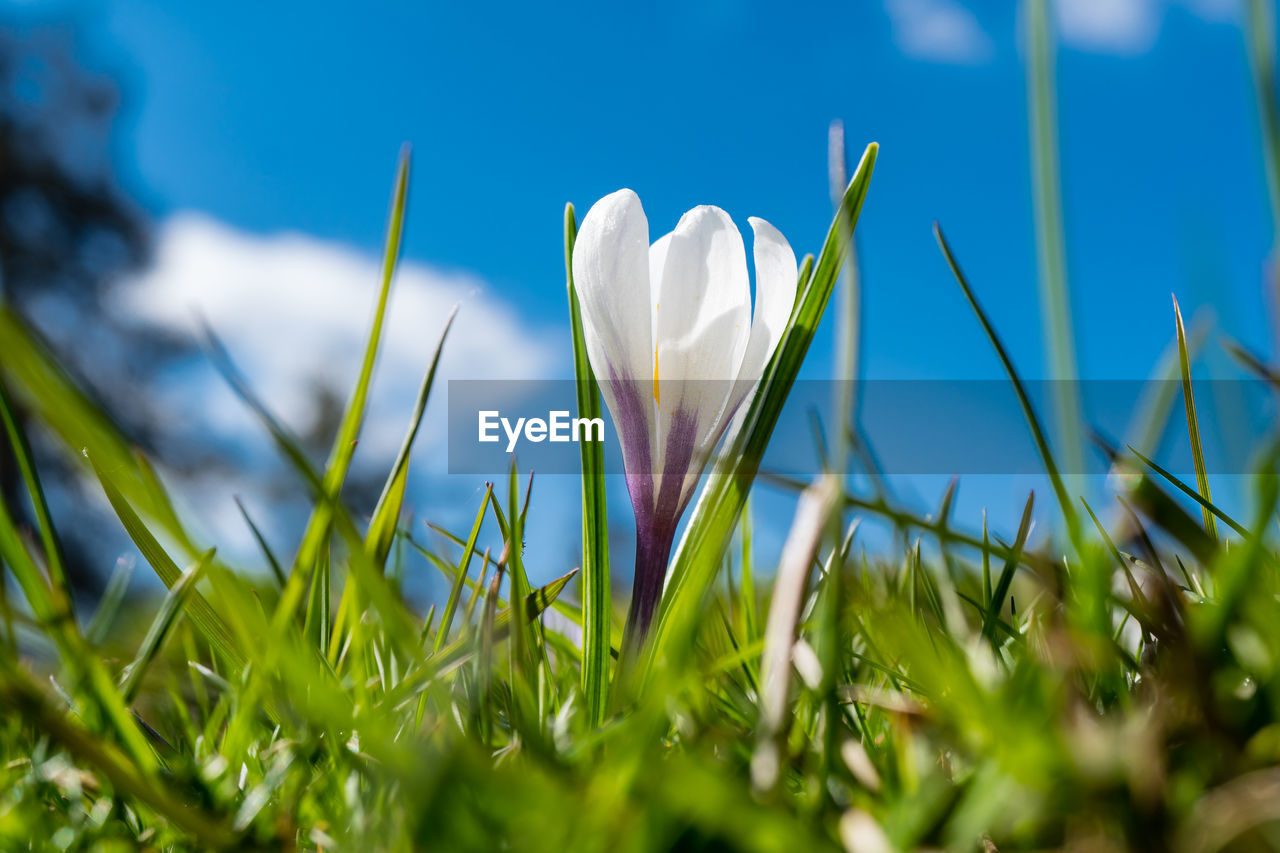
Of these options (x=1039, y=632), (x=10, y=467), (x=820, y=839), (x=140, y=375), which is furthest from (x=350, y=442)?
(x=140, y=375)

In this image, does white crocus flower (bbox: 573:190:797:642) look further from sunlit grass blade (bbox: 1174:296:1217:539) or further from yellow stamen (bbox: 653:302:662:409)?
sunlit grass blade (bbox: 1174:296:1217:539)

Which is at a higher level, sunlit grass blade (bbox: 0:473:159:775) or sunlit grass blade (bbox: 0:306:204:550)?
sunlit grass blade (bbox: 0:306:204:550)

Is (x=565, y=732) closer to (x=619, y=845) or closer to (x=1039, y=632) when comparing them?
(x=619, y=845)

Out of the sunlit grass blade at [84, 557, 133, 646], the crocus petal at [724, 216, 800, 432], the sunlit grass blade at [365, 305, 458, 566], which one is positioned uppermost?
the crocus petal at [724, 216, 800, 432]

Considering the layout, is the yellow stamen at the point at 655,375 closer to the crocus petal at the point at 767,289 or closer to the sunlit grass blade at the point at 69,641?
the crocus petal at the point at 767,289

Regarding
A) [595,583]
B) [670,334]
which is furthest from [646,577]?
[670,334]

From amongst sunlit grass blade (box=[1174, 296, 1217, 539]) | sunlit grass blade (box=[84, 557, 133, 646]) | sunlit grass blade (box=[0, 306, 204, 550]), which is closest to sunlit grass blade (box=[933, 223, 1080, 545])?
sunlit grass blade (box=[1174, 296, 1217, 539])
